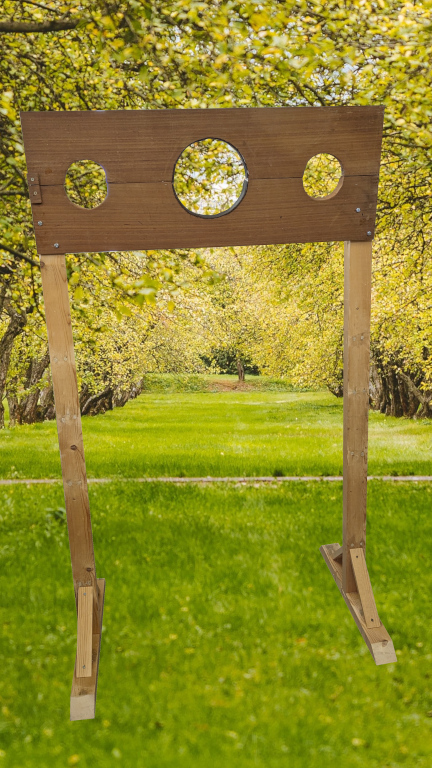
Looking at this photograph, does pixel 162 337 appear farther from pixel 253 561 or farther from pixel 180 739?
pixel 180 739

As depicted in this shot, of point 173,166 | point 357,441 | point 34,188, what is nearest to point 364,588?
point 357,441

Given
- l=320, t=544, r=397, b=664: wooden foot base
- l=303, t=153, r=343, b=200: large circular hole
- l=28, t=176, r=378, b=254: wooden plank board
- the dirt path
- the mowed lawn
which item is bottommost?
the dirt path

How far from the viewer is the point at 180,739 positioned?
3.69 meters

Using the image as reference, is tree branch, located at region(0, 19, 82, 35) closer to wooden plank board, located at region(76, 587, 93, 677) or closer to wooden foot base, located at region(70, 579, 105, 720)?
wooden plank board, located at region(76, 587, 93, 677)

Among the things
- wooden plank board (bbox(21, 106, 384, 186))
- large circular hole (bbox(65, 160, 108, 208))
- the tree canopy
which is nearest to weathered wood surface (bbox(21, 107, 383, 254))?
wooden plank board (bbox(21, 106, 384, 186))

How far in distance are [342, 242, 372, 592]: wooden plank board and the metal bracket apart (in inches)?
98.9

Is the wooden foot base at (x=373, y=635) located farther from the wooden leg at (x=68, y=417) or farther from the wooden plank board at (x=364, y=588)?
the wooden leg at (x=68, y=417)

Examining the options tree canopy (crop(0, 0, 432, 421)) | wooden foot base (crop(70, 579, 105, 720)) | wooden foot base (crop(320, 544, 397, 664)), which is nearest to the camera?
wooden foot base (crop(70, 579, 105, 720))

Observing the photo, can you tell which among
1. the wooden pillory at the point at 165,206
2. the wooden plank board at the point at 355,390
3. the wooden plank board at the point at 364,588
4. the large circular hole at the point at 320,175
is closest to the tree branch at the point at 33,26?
the wooden pillory at the point at 165,206

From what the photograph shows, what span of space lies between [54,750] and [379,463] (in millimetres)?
8801

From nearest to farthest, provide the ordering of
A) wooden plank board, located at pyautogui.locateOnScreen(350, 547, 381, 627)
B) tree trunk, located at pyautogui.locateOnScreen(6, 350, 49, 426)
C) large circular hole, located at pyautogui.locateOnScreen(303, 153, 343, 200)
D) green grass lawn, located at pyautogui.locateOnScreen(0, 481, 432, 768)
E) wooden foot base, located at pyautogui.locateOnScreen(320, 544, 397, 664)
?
green grass lawn, located at pyautogui.locateOnScreen(0, 481, 432, 768) → wooden foot base, located at pyautogui.locateOnScreen(320, 544, 397, 664) → wooden plank board, located at pyautogui.locateOnScreen(350, 547, 381, 627) → large circular hole, located at pyautogui.locateOnScreen(303, 153, 343, 200) → tree trunk, located at pyautogui.locateOnScreen(6, 350, 49, 426)

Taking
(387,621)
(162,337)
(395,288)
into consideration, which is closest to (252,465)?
(395,288)

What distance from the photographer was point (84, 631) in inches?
174

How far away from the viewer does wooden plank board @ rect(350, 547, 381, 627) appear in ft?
15.3
